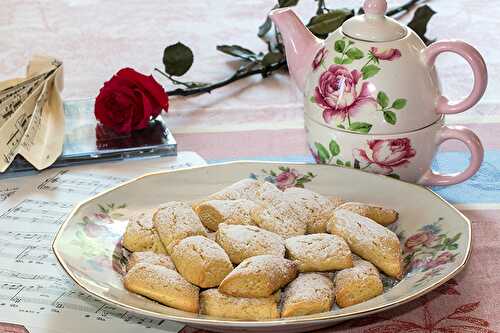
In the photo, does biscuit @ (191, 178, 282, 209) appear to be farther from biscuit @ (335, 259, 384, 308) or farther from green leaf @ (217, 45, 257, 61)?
green leaf @ (217, 45, 257, 61)

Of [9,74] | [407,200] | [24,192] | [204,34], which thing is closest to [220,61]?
[204,34]

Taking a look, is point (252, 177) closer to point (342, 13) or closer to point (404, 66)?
point (404, 66)

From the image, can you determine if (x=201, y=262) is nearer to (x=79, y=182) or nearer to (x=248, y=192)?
(x=248, y=192)

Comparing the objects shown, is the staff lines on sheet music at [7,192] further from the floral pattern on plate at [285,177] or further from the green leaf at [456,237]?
the green leaf at [456,237]

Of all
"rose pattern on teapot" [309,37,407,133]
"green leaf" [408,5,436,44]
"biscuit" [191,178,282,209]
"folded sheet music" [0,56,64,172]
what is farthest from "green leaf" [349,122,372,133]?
"green leaf" [408,5,436,44]

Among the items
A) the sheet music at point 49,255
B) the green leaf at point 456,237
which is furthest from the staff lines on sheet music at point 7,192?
the green leaf at point 456,237

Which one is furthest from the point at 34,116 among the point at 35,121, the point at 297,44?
the point at 297,44

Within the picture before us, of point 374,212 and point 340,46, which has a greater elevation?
point 340,46

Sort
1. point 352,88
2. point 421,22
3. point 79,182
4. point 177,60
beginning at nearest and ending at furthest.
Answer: point 352,88
point 79,182
point 177,60
point 421,22
